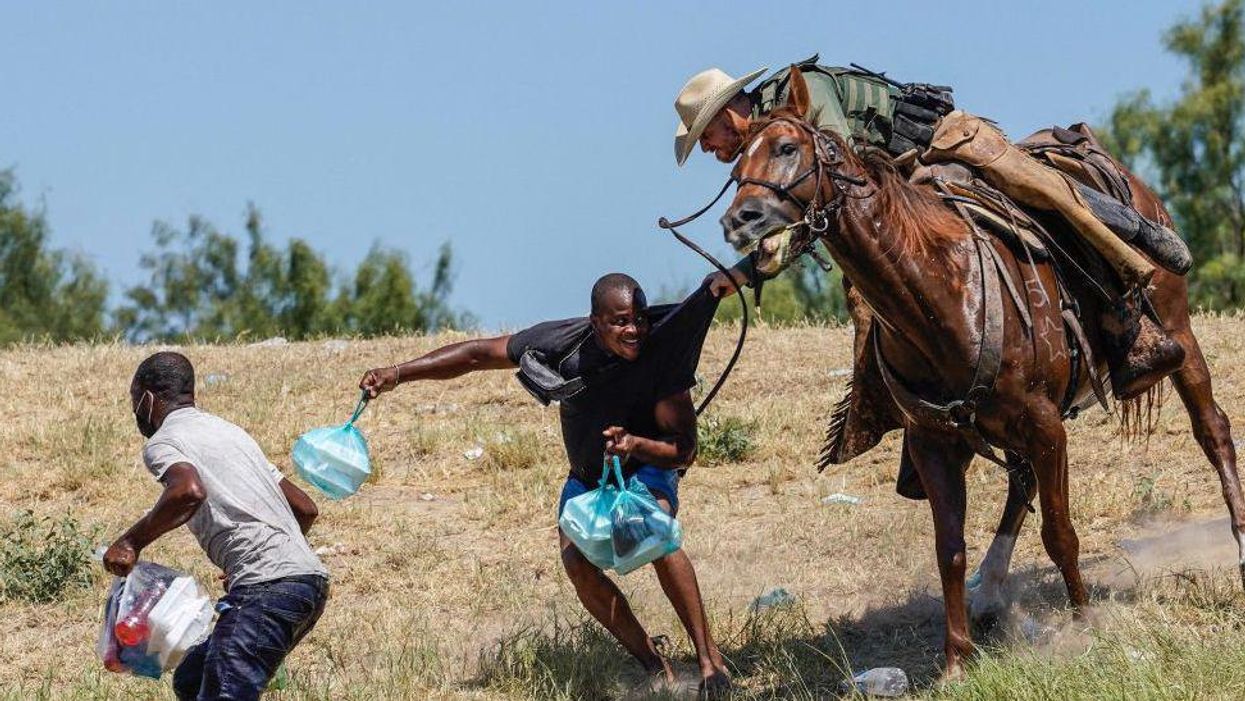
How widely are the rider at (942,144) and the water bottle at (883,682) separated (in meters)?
1.55

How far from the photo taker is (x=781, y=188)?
7.00 metres

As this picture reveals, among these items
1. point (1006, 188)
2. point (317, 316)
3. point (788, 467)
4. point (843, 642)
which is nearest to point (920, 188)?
point (1006, 188)

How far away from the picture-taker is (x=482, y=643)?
350 inches

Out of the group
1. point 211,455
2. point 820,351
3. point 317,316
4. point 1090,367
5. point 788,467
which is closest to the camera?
point 211,455

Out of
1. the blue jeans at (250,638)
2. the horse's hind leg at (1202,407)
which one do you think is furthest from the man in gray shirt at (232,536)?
the horse's hind leg at (1202,407)

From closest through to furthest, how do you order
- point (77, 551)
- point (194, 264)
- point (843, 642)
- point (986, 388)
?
1. point (986, 388)
2. point (843, 642)
3. point (77, 551)
4. point (194, 264)

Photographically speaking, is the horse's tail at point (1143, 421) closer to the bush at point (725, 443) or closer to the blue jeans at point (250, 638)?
the bush at point (725, 443)

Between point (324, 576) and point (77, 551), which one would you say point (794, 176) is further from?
point (77, 551)

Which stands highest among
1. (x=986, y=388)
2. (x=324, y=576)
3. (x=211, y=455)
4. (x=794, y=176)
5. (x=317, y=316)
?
(x=794, y=176)

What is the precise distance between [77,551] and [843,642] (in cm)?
424

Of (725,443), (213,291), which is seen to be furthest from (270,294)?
(725,443)

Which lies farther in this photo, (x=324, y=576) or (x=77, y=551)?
(x=77, y=551)

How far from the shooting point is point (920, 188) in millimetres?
7945

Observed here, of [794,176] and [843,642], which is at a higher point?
[794,176]
